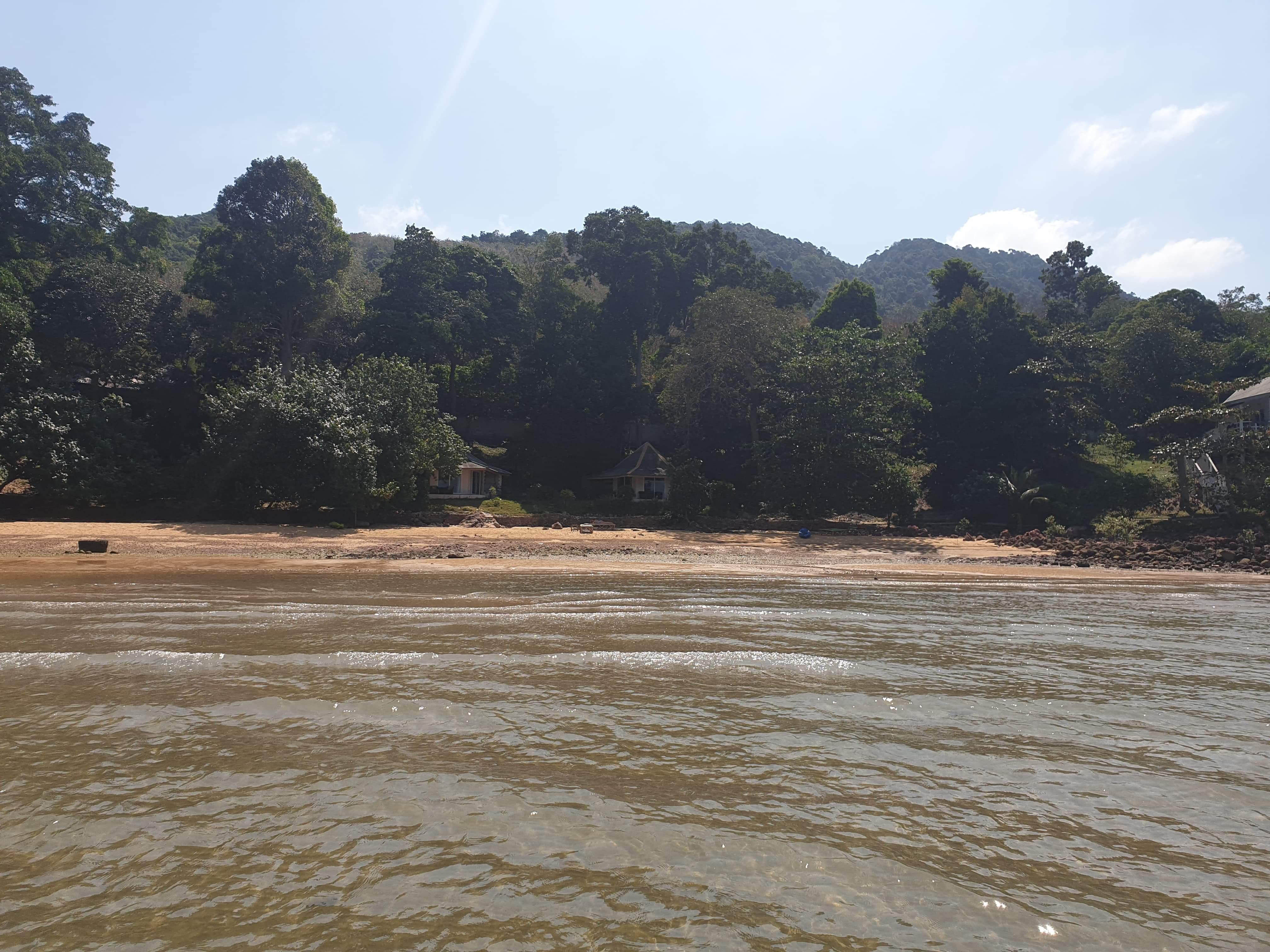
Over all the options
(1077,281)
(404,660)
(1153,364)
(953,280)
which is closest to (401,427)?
(404,660)

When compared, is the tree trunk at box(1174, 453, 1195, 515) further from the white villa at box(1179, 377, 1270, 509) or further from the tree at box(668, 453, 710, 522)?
the tree at box(668, 453, 710, 522)

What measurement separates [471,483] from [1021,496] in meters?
28.2

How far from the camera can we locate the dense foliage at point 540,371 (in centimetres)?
3056

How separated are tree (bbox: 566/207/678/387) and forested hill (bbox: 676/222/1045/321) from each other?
46982 millimetres

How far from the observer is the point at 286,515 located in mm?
30469

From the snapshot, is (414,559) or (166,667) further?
(414,559)

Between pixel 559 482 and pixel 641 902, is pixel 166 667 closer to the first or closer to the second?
pixel 641 902

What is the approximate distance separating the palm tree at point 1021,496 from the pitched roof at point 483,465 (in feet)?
87.5

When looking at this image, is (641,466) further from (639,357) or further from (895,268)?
(895,268)

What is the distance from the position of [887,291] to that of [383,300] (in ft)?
373

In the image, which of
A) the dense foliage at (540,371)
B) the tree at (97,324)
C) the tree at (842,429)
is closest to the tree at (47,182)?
the dense foliage at (540,371)

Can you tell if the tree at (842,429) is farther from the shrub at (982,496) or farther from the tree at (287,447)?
the tree at (287,447)

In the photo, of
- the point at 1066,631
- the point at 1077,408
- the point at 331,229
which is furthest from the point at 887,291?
the point at 1066,631

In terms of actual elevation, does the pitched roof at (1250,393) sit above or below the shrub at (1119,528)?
above
